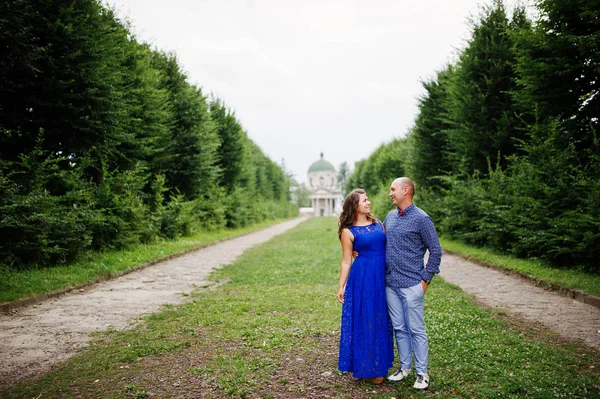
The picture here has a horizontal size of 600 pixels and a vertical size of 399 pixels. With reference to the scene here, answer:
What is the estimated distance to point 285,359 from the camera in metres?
5.38

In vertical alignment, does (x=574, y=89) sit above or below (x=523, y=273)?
above

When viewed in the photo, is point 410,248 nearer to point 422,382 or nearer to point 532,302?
point 422,382

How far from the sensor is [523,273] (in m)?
11.1

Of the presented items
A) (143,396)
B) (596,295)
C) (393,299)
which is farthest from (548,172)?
(143,396)

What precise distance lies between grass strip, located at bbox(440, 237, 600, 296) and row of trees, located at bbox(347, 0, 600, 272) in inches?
15.9

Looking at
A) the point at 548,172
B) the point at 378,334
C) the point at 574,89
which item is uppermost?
the point at 574,89

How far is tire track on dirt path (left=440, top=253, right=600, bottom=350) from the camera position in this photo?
6.52 m

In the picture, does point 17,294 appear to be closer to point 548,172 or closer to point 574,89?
point 548,172

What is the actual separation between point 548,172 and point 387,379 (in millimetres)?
9833

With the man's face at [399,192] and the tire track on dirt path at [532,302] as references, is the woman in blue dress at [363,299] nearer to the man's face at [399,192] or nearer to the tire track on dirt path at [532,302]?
the man's face at [399,192]

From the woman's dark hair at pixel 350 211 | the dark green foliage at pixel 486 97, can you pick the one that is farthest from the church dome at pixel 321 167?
the woman's dark hair at pixel 350 211

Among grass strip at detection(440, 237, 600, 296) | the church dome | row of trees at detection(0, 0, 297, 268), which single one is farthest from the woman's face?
the church dome

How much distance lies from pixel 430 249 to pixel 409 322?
811 millimetres

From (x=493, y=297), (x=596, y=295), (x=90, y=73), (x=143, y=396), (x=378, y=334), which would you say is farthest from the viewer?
(x=90, y=73)
